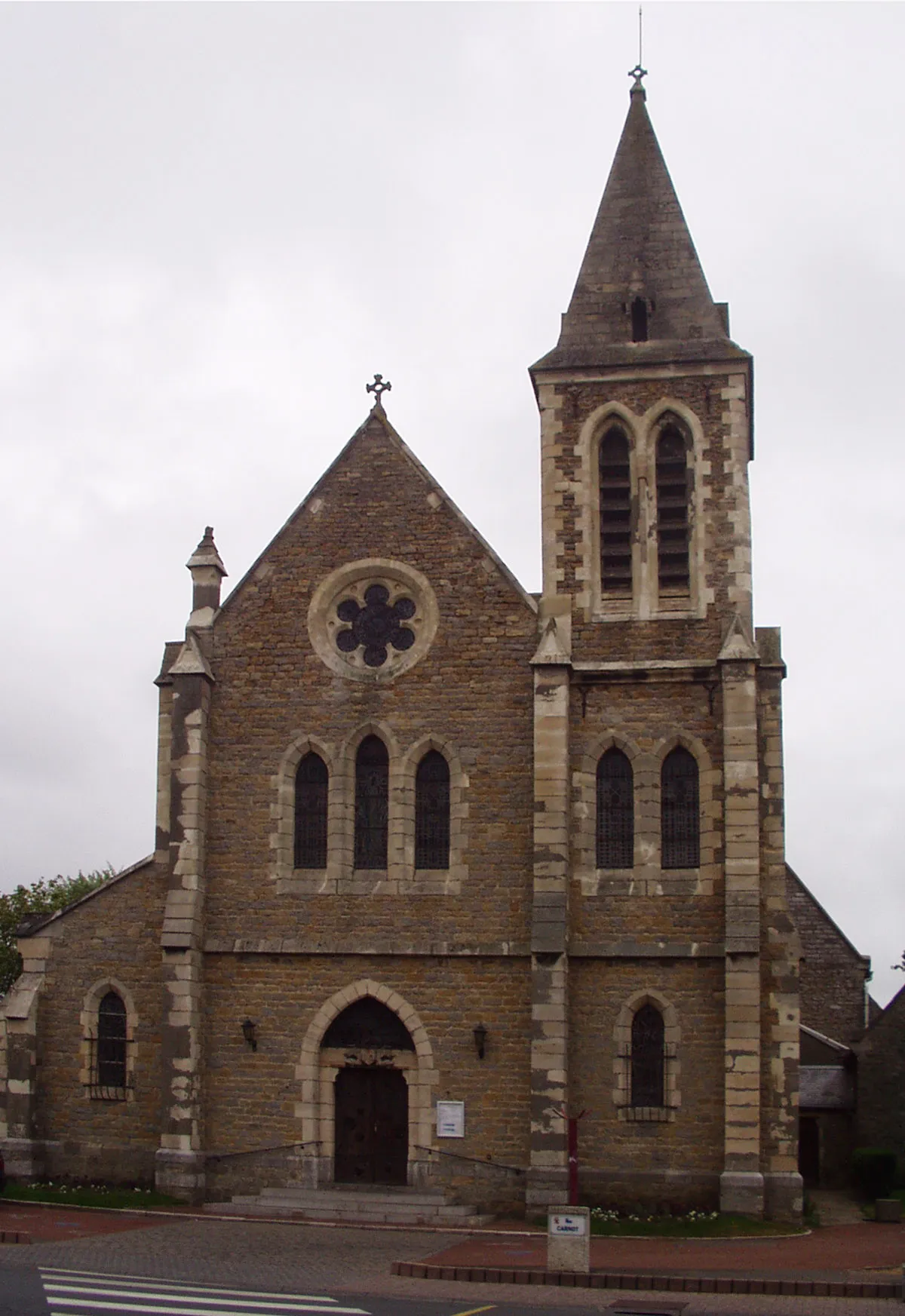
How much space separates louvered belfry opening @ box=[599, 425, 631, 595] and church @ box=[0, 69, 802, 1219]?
0.17 feet

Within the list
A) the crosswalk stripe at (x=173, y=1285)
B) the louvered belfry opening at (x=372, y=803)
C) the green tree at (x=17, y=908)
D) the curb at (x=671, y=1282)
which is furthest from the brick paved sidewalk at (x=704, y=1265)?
the green tree at (x=17, y=908)

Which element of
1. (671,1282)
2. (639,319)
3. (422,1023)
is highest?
(639,319)

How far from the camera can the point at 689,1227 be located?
2131cm

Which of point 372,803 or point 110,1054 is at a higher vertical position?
point 372,803

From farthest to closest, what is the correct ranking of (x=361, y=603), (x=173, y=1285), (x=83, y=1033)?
(x=361, y=603)
(x=83, y=1033)
(x=173, y=1285)

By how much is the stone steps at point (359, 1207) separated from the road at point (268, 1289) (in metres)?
2.55

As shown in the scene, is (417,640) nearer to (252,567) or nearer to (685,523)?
(252,567)

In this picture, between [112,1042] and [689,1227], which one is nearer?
[689,1227]

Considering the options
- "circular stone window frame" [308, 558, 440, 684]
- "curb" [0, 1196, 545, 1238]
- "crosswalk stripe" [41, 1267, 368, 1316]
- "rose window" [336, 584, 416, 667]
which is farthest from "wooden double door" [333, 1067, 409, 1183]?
"crosswalk stripe" [41, 1267, 368, 1316]

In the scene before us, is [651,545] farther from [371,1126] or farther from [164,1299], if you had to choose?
[164,1299]

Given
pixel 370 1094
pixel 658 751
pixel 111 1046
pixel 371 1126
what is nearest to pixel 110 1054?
pixel 111 1046

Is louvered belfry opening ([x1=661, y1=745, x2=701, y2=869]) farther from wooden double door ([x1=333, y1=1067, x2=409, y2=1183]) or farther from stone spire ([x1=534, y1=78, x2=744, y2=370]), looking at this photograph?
stone spire ([x1=534, y1=78, x2=744, y2=370])

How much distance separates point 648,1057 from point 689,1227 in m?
2.70

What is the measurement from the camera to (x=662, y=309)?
2650 cm
